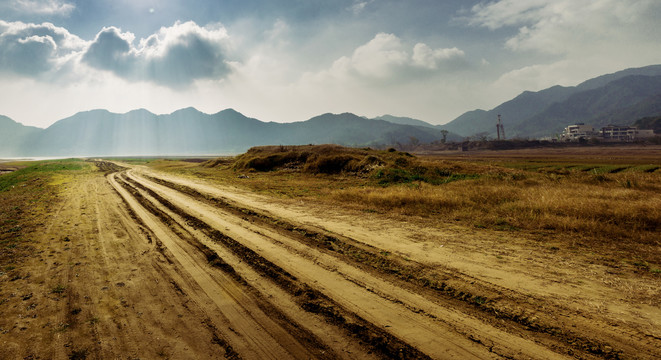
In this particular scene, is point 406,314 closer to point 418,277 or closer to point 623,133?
point 418,277

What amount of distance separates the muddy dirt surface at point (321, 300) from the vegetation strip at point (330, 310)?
22mm

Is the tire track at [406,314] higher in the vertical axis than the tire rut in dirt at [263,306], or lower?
lower

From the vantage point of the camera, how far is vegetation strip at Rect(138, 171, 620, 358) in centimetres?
344

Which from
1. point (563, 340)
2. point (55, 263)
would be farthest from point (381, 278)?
point (55, 263)

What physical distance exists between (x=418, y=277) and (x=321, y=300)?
2020 millimetres

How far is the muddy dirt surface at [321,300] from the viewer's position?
343 cm

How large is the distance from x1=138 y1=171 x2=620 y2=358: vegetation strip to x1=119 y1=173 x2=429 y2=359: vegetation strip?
1529 mm

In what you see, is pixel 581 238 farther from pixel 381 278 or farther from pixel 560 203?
pixel 381 278

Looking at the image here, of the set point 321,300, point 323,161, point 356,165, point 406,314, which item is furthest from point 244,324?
point 323,161

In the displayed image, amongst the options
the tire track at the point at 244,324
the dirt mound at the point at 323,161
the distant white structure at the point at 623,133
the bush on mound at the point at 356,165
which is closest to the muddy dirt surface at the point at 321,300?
the tire track at the point at 244,324

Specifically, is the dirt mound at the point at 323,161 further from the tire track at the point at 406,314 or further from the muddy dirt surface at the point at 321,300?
the tire track at the point at 406,314

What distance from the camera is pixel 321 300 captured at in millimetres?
4504

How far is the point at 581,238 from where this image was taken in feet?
25.2

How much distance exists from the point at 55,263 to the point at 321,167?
24.1 metres
